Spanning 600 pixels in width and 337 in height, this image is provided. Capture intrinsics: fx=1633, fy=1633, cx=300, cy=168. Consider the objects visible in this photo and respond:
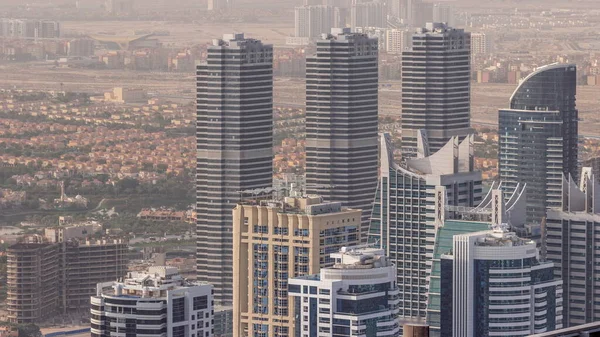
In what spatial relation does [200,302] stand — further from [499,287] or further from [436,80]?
[436,80]

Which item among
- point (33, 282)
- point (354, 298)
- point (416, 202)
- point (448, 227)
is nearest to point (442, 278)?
point (448, 227)

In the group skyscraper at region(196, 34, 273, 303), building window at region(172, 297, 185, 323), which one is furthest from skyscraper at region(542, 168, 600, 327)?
skyscraper at region(196, 34, 273, 303)

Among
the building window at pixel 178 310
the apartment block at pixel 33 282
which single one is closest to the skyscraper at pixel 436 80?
the apartment block at pixel 33 282

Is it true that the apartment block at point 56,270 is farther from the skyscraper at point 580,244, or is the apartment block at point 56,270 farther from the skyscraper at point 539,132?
the skyscraper at point 580,244

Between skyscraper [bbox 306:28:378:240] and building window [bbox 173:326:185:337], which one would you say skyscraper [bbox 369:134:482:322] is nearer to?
building window [bbox 173:326:185:337]

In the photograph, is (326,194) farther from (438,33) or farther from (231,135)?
(438,33)
